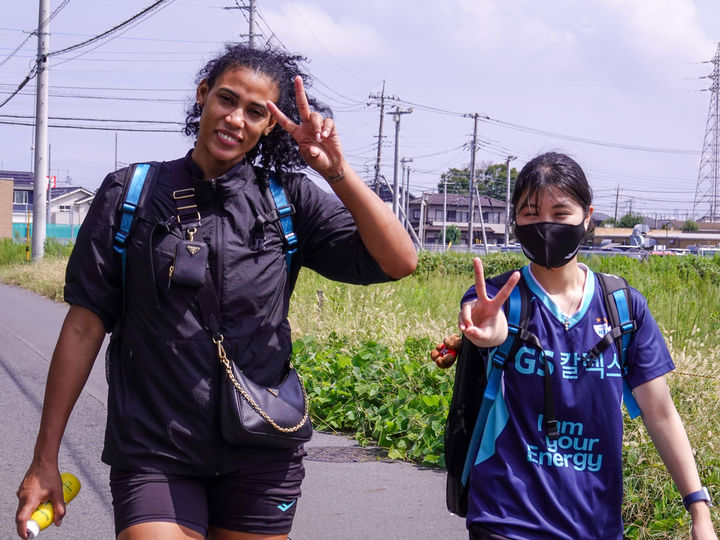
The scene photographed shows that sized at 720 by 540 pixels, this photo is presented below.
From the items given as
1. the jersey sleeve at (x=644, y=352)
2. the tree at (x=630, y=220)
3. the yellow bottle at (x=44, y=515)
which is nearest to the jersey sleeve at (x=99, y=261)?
the yellow bottle at (x=44, y=515)

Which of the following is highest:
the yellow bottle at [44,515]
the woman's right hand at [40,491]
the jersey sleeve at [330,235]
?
the jersey sleeve at [330,235]

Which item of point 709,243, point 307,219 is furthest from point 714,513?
point 709,243

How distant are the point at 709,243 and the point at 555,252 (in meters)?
83.3

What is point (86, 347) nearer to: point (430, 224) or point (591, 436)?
point (591, 436)

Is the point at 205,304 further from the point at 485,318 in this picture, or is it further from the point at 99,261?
the point at 485,318

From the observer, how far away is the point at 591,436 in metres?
2.40

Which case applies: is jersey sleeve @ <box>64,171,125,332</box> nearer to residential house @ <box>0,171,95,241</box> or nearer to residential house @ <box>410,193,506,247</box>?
residential house @ <box>0,171,95,241</box>

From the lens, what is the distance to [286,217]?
2506 mm

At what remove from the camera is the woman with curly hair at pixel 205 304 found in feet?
7.59

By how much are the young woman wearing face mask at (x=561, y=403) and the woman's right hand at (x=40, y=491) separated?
1.14m

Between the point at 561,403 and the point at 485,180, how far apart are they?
97225mm

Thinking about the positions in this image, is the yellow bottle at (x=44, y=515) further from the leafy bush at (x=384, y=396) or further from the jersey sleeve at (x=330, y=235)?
the leafy bush at (x=384, y=396)

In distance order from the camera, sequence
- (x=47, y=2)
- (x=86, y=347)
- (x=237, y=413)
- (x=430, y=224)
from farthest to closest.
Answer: (x=430, y=224) → (x=47, y=2) → (x=86, y=347) → (x=237, y=413)

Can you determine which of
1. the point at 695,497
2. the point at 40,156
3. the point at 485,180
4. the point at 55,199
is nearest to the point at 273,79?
the point at 695,497
